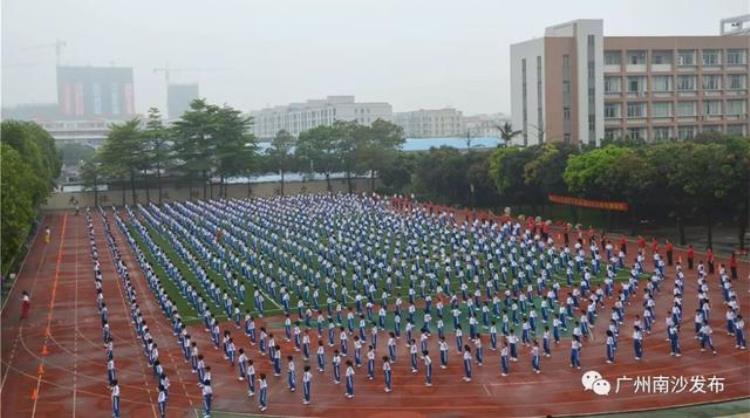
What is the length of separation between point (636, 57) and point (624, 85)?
2108 millimetres

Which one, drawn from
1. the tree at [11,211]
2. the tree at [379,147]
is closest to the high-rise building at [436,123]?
the tree at [379,147]

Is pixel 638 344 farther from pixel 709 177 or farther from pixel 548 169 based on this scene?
pixel 548 169

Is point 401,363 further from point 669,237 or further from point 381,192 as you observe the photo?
point 381,192

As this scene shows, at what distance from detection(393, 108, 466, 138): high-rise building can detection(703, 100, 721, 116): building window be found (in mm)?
99415

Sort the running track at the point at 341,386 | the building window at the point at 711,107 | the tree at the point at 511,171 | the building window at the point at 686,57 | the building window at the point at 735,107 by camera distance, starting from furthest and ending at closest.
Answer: the building window at the point at 735,107, the building window at the point at 711,107, the building window at the point at 686,57, the tree at the point at 511,171, the running track at the point at 341,386

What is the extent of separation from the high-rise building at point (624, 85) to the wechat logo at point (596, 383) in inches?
1538

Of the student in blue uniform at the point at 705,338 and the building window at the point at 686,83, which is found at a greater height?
the building window at the point at 686,83

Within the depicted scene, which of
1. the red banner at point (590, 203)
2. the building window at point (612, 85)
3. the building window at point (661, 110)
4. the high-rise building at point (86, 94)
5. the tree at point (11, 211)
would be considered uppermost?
the high-rise building at point (86, 94)

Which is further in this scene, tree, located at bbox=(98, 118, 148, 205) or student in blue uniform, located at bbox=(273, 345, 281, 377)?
tree, located at bbox=(98, 118, 148, 205)

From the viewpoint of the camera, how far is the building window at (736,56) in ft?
190

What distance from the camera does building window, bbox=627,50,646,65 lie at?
5616 centimetres

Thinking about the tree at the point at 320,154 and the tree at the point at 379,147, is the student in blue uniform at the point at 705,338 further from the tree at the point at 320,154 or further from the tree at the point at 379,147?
the tree at the point at 320,154

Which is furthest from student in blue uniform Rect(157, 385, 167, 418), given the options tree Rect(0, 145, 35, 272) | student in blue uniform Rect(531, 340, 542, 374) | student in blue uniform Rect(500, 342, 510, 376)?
tree Rect(0, 145, 35, 272)

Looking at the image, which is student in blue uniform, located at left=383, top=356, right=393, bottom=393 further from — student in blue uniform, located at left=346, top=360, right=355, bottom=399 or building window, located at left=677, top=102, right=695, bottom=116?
building window, located at left=677, top=102, right=695, bottom=116
